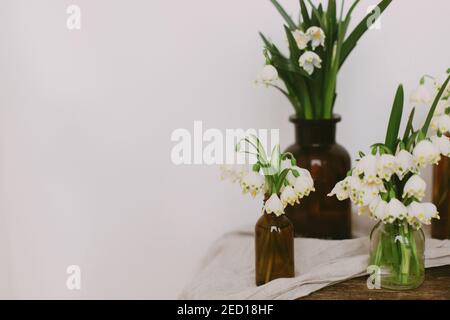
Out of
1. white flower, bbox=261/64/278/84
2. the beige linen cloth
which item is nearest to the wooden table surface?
the beige linen cloth

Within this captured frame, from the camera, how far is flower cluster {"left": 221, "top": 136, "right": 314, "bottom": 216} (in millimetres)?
979

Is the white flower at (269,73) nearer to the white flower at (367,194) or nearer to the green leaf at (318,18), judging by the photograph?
the green leaf at (318,18)

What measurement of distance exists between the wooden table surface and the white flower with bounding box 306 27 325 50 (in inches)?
15.7

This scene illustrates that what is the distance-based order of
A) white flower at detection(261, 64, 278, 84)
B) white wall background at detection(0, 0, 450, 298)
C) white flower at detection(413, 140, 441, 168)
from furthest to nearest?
1. white wall background at detection(0, 0, 450, 298)
2. white flower at detection(261, 64, 278, 84)
3. white flower at detection(413, 140, 441, 168)

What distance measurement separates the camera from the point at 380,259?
39.7 inches

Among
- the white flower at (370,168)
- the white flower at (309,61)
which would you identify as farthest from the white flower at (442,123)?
the white flower at (309,61)

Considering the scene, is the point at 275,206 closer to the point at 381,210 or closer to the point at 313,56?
the point at 381,210

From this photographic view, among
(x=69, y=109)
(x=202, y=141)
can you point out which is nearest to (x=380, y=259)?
(x=202, y=141)

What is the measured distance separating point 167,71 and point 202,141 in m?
0.16

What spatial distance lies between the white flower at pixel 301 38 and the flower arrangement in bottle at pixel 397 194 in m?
0.20

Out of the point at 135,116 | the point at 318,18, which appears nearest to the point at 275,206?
the point at 318,18

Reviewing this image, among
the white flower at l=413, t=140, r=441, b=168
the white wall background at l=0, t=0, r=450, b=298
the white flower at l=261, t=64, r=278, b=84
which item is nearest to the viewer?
the white flower at l=413, t=140, r=441, b=168

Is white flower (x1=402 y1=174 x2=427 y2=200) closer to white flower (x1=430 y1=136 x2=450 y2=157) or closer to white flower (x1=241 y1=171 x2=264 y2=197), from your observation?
white flower (x1=430 y1=136 x2=450 y2=157)

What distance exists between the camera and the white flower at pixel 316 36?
1.09m
